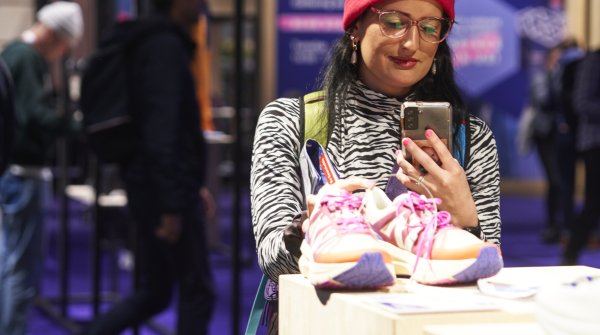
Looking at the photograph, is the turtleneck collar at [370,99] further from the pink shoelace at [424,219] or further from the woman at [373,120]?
the pink shoelace at [424,219]

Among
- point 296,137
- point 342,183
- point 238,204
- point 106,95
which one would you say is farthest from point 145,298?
point 342,183

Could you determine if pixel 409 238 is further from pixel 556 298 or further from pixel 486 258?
pixel 556 298

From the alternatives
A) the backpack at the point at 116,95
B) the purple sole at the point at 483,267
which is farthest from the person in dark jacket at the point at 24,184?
the purple sole at the point at 483,267

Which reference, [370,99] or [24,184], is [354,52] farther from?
[24,184]

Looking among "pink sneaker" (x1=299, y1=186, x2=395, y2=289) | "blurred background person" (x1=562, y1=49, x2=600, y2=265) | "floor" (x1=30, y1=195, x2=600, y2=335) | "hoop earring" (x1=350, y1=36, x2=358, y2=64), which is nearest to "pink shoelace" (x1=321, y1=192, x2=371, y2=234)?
"pink sneaker" (x1=299, y1=186, x2=395, y2=289)

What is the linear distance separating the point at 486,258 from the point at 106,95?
3.19m

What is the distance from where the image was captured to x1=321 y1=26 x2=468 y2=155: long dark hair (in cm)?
204

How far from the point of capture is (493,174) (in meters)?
2.02

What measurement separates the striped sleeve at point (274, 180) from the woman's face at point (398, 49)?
179 millimetres

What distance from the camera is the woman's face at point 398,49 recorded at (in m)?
1.89

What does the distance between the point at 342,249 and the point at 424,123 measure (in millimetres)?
371

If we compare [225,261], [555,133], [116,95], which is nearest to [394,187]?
[116,95]

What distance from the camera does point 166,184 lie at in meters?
4.22

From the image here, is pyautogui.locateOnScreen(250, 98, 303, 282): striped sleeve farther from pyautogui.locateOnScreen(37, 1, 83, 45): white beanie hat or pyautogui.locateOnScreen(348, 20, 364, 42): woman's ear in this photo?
pyautogui.locateOnScreen(37, 1, 83, 45): white beanie hat
